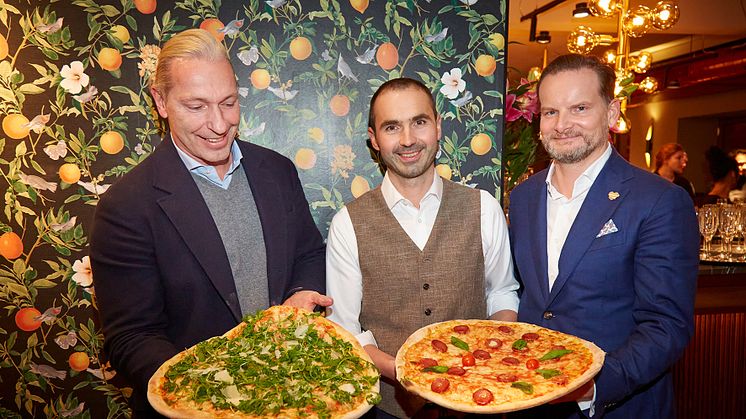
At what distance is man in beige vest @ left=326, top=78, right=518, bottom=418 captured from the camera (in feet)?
7.22

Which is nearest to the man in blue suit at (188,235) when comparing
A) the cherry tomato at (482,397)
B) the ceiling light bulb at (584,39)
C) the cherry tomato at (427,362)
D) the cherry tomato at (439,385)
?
the cherry tomato at (427,362)

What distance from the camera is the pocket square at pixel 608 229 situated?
6.44 feet

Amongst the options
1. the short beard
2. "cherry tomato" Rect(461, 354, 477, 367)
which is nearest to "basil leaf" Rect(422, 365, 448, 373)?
"cherry tomato" Rect(461, 354, 477, 367)

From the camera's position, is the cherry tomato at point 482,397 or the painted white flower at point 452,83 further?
the painted white flower at point 452,83

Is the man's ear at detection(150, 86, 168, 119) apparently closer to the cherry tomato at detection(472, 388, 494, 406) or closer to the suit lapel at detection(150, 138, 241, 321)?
the suit lapel at detection(150, 138, 241, 321)

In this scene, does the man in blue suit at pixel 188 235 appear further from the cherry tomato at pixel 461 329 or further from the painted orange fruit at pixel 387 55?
the painted orange fruit at pixel 387 55

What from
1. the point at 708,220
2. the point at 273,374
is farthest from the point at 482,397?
the point at 708,220

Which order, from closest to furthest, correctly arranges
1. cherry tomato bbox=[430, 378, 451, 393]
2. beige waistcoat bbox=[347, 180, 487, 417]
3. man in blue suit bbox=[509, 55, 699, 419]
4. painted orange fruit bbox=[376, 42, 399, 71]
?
cherry tomato bbox=[430, 378, 451, 393], man in blue suit bbox=[509, 55, 699, 419], beige waistcoat bbox=[347, 180, 487, 417], painted orange fruit bbox=[376, 42, 399, 71]

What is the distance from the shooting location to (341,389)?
160 centimetres

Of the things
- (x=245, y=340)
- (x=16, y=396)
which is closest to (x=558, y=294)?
(x=245, y=340)

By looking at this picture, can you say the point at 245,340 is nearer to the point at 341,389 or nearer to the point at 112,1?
the point at 341,389

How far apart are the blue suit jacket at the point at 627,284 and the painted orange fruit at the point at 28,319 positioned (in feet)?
6.82

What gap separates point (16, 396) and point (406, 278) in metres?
1.82

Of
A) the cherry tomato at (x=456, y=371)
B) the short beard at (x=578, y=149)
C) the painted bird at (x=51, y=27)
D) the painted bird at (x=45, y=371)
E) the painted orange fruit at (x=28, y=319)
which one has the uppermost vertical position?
the painted bird at (x=51, y=27)
